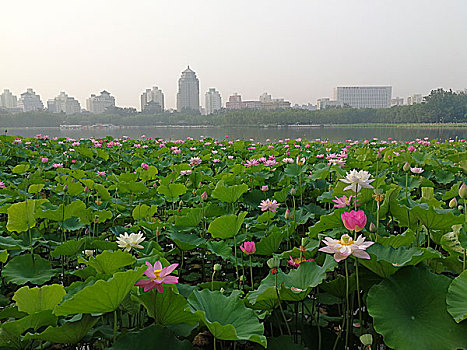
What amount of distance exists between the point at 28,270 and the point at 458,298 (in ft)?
4.75

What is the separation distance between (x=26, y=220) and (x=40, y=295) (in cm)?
76

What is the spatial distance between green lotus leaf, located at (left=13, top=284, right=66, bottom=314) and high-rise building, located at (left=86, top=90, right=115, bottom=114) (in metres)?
110

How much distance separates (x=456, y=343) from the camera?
2.56 ft

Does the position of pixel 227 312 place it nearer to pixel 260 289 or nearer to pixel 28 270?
pixel 260 289

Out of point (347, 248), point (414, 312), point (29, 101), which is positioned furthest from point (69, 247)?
point (29, 101)

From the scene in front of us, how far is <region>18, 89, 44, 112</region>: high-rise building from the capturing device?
276ft

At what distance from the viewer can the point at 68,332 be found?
2.79ft

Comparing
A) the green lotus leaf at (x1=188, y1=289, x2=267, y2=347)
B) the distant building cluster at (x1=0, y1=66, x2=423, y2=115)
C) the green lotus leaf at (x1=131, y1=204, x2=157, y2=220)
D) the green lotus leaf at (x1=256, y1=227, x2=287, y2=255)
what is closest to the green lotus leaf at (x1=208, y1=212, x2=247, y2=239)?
the green lotus leaf at (x1=256, y1=227, x2=287, y2=255)

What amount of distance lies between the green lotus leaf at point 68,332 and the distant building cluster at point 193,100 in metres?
84.9

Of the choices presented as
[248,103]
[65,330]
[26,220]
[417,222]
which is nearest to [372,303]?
[417,222]

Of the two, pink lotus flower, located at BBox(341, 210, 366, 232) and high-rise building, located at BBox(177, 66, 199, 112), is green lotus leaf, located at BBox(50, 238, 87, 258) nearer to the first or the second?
pink lotus flower, located at BBox(341, 210, 366, 232)

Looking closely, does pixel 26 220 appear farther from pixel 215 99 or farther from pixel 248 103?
pixel 215 99

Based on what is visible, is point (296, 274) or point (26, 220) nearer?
point (296, 274)

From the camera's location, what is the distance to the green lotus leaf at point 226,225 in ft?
4.58
